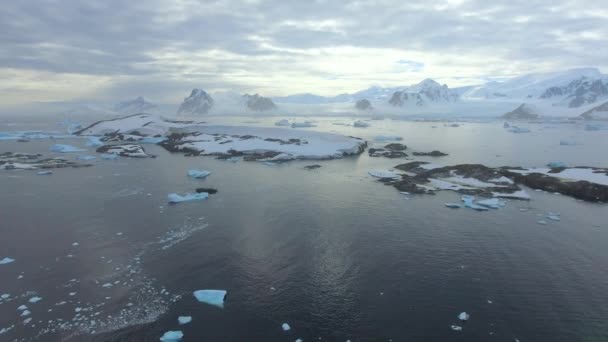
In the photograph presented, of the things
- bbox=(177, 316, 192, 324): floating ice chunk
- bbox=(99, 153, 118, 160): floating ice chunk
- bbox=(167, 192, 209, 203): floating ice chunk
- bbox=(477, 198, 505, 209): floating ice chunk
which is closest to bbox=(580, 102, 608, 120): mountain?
bbox=(477, 198, 505, 209): floating ice chunk

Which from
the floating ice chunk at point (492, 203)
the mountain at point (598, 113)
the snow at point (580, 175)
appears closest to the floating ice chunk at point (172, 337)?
the floating ice chunk at point (492, 203)

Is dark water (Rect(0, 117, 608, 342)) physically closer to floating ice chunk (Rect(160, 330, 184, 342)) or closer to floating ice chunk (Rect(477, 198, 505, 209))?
floating ice chunk (Rect(160, 330, 184, 342))

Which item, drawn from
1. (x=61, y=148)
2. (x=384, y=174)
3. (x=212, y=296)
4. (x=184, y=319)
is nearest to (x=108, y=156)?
(x=61, y=148)

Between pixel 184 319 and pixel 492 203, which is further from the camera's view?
pixel 492 203

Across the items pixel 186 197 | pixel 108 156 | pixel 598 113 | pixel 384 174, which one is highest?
pixel 598 113

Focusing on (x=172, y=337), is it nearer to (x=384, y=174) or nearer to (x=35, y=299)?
(x=35, y=299)
